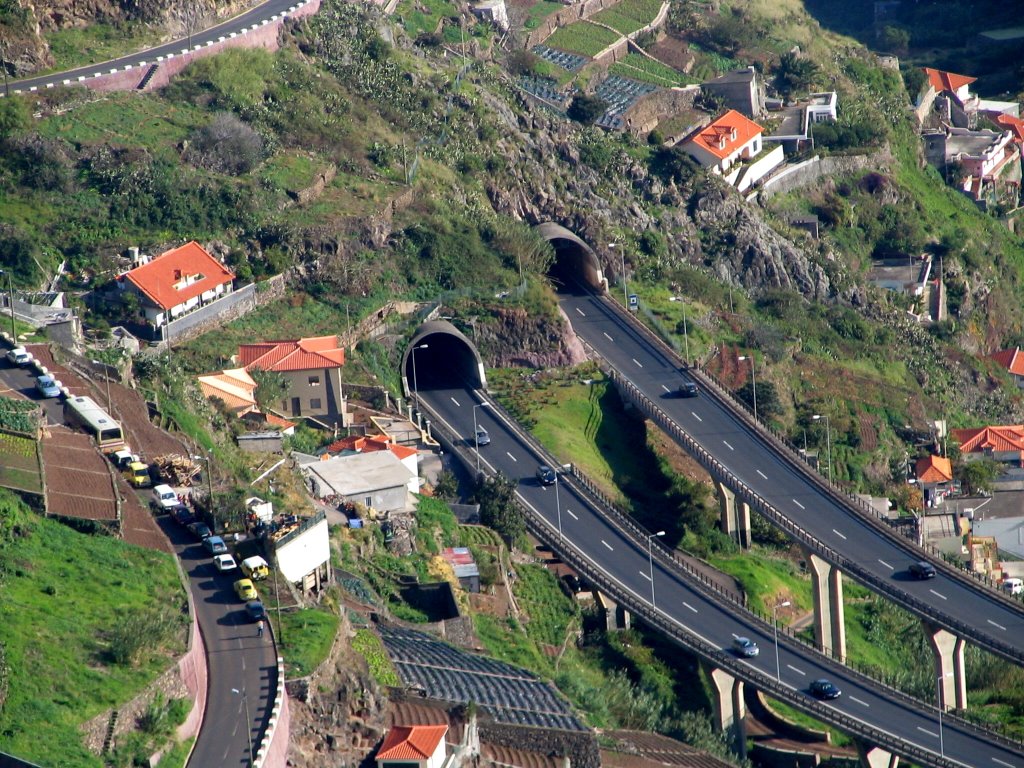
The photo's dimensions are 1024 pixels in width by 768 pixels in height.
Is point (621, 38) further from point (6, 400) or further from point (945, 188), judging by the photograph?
point (6, 400)

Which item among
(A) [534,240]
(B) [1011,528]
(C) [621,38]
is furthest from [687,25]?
(B) [1011,528]

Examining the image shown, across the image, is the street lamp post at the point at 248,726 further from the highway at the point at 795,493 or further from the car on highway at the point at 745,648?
the highway at the point at 795,493

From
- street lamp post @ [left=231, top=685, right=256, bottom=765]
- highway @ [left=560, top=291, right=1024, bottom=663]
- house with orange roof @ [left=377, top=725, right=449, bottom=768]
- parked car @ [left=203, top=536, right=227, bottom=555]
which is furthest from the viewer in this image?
highway @ [left=560, top=291, right=1024, bottom=663]

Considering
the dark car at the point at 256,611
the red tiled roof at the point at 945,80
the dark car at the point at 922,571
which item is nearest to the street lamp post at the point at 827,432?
the dark car at the point at 922,571

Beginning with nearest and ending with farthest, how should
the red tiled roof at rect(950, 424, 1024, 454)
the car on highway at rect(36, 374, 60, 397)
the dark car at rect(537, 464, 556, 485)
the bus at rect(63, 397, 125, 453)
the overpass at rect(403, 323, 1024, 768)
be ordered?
the bus at rect(63, 397, 125, 453)
the car on highway at rect(36, 374, 60, 397)
the overpass at rect(403, 323, 1024, 768)
the dark car at rect(537, 464, 556, 485)
the red tiled roof at rect(950, 424, 1024, 454)

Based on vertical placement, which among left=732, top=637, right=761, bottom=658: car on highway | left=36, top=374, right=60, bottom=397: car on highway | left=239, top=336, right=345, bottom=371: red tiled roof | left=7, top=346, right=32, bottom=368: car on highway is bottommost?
left=732, top=637, right=761, bottom=658: car on highway

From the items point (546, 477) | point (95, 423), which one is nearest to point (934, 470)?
point (546, 477)

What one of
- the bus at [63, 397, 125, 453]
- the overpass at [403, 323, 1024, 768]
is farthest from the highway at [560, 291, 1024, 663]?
the bus at [63, 397, 125, 453]

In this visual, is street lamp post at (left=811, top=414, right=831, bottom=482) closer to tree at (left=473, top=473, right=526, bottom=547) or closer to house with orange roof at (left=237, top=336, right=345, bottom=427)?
tree at (left=473, top=473, right=526, bottom=547)
